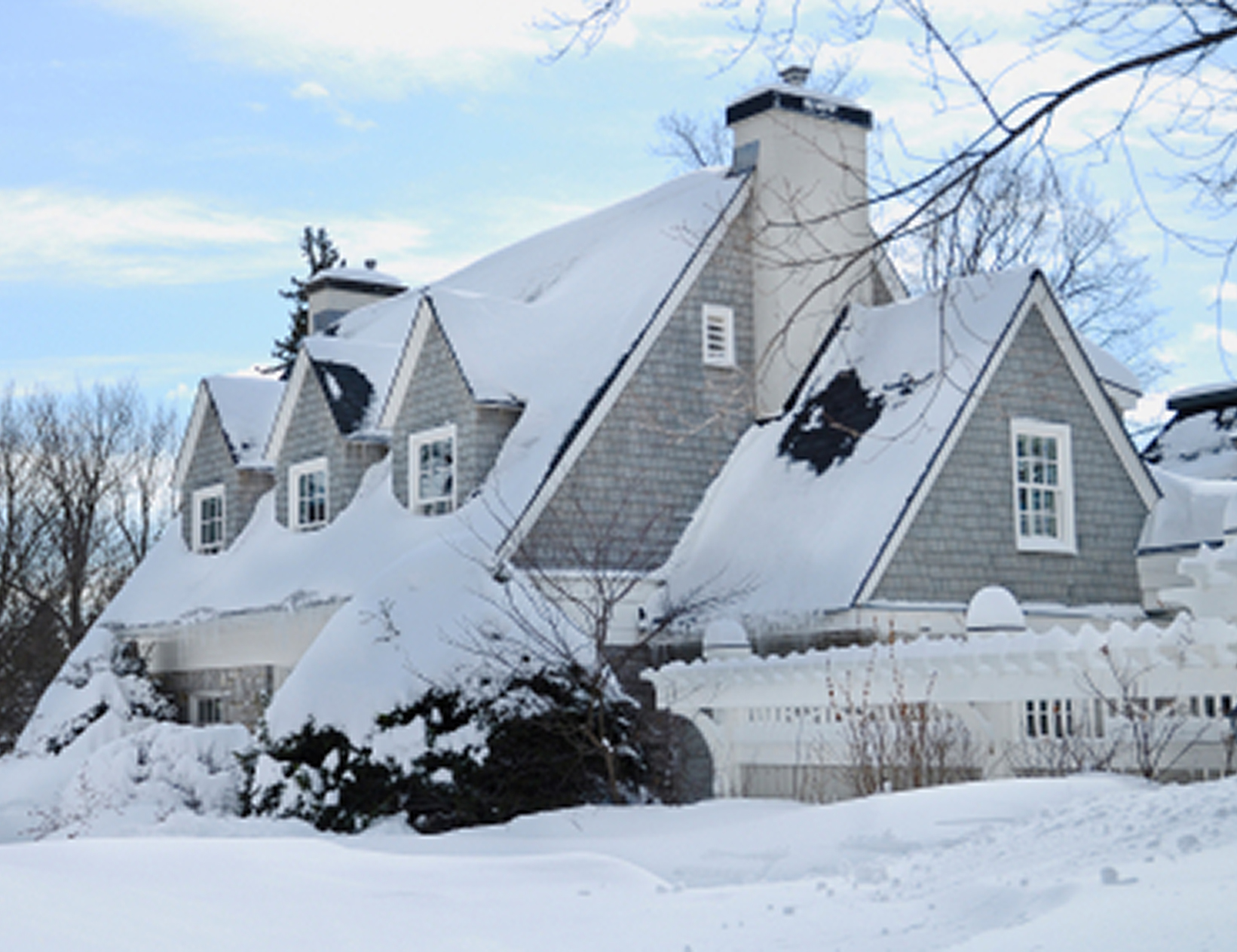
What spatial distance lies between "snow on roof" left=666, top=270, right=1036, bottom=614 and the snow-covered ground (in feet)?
24.9

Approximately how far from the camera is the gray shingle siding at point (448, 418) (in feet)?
64.2

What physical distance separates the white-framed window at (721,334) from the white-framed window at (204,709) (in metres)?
10.2

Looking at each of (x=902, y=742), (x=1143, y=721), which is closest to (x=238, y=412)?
(x=902, y=742)

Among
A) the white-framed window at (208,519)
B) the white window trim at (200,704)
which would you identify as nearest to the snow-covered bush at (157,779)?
the white window trim at (200,704)

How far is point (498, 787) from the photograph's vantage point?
488 inches

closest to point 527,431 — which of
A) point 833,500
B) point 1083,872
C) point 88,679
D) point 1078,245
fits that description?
point 833,500

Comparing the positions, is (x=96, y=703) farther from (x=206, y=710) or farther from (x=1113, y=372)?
(x=1113, y=372)

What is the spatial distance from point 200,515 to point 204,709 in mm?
3487

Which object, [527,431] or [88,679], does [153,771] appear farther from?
[88,679]

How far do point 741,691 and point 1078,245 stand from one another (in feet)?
74.2

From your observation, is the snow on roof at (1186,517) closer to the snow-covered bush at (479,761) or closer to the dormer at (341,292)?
the snow-covered bush at (479,761)

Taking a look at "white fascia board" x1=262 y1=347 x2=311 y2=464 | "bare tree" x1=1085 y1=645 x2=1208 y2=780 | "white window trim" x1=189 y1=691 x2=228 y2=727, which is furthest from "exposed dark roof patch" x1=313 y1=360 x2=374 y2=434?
"bare tree" x1=1085 y1=645 x2=1208 y2=780

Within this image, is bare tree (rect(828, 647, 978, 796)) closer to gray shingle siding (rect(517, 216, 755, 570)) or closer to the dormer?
gray shingle siding (rect(517, 216, 755, 570))

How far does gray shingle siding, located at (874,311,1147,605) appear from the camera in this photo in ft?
56.8
